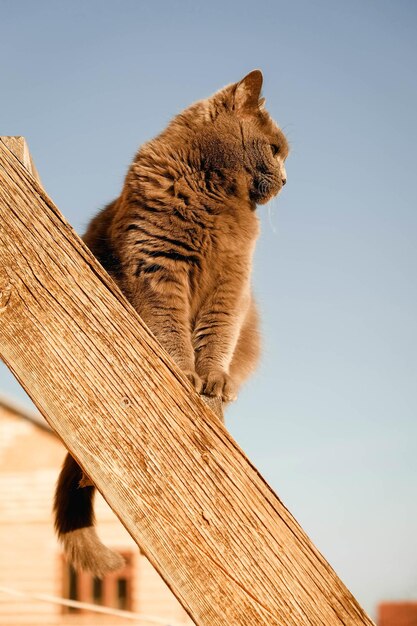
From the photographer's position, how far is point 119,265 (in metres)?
2.21

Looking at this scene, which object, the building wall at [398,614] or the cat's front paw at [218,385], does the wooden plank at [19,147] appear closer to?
the cat's front paw at [218,385]

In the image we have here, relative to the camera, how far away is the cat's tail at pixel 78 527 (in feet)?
5.44

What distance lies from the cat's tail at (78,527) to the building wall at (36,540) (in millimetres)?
6434

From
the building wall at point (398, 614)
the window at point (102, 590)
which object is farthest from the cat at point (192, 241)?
the window at point (102, 590)

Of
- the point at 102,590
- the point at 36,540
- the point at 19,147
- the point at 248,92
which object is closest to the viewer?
the point at 19,147

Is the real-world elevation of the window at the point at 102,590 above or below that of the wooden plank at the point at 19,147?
below

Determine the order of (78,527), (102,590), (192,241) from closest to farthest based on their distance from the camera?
(78,527)
(192,241)
(102,590)

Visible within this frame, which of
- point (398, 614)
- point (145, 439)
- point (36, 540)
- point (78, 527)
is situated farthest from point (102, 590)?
point (145, 439)

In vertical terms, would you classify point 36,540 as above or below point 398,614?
above

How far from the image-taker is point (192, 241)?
2.22 m

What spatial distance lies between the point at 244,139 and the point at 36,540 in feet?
24.5

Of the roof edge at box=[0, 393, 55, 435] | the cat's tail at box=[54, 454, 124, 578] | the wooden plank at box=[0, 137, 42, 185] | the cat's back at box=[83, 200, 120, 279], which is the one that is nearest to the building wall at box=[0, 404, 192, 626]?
the roof edge at box=[0, 393, 55, 435]

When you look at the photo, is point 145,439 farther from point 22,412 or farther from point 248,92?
point 22,412

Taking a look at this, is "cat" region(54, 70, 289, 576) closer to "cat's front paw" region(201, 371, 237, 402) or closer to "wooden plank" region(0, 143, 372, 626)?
"cat's front paw" region(201, 371, 237, 402)
